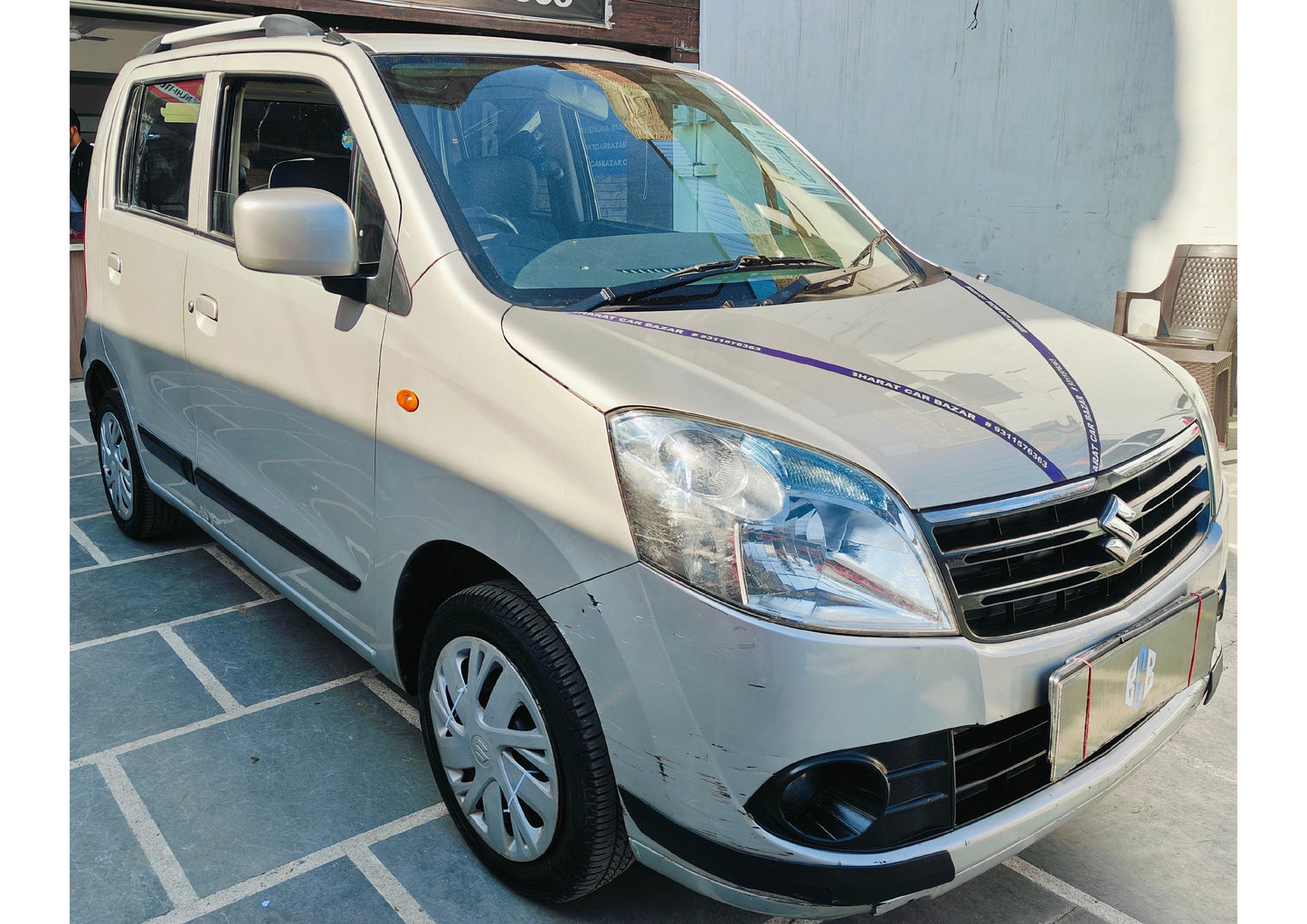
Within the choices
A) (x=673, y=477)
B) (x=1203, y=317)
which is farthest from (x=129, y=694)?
(x=1203, y=317)

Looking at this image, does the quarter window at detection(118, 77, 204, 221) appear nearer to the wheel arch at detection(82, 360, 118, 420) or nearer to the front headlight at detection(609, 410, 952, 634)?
the wheel arch at detection(82, 360, 118, 420)

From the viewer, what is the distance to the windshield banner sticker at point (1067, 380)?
5.95ft

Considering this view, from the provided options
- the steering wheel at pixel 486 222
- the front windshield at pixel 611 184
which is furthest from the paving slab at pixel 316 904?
the steering wheel at pixel 486 222

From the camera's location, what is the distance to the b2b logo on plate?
1817mm

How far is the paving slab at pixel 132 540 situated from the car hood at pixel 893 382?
2711mm

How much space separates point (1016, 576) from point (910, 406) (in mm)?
329

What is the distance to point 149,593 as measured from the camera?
3623 mm

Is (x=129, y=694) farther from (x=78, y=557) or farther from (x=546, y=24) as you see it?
(x=546, y=24)

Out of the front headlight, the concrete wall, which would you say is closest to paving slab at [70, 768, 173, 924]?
the front headlight

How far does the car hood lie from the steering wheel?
11.4 inches

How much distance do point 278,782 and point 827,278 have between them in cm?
177

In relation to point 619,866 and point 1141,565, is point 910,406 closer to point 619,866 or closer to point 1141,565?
point 1141,565

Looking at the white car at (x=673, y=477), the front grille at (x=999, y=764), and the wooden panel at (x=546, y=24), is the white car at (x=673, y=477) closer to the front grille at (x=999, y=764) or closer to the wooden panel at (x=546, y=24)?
the front grille at (x=999, y=764)

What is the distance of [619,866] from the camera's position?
75.6 inches
